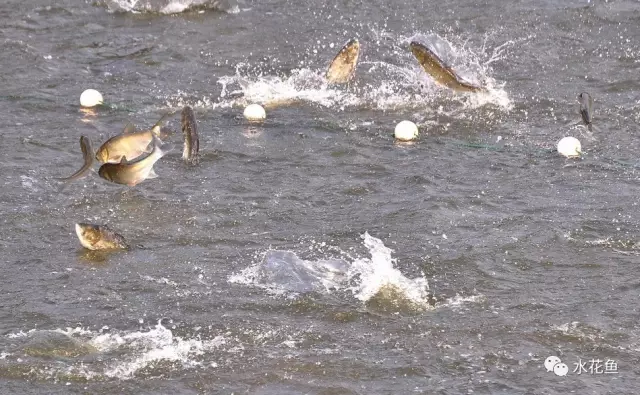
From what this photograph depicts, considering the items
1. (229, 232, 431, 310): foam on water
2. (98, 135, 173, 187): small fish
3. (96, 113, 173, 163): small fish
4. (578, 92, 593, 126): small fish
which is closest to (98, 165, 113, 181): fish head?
(98, 135, 173, 187): small fish

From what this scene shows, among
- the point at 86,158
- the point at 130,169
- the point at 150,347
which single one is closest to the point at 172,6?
the point at 86,158

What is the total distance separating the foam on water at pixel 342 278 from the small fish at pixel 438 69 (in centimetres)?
282

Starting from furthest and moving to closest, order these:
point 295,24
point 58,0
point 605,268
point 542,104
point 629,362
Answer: point 58,0
point 295,24
point 542,104
point 605,268
point 629,362

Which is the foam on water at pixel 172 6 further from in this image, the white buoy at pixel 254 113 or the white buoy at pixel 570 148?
the white buoy at pixel 570 148

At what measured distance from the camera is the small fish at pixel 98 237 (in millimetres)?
7180

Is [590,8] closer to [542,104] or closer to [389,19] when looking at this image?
[389,19]

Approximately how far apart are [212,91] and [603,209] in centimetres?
406

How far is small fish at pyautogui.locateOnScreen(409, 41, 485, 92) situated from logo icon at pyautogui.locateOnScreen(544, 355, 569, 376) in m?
3.97

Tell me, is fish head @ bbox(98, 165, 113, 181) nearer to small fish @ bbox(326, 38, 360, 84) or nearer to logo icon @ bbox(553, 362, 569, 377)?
logo icon @ bbox(553, 362, 569, 377)

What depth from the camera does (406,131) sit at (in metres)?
9.26

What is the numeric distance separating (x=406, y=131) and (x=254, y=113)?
4.43 ft

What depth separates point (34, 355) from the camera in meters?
6.05

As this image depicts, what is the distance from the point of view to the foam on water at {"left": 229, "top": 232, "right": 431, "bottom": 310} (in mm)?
6719

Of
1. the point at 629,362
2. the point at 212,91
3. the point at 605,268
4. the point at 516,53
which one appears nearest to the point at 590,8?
the point at 516,53
